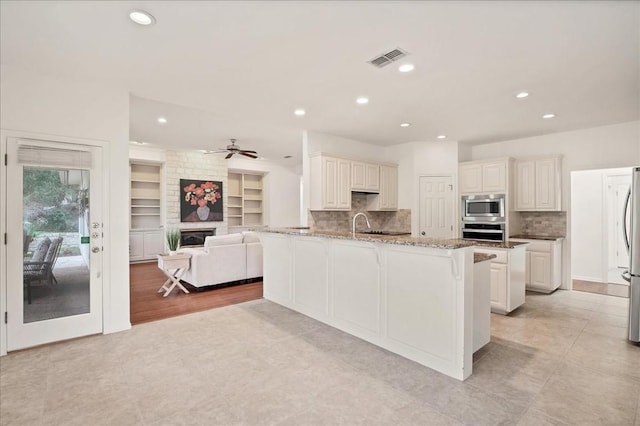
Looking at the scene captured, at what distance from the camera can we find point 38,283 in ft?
10.1

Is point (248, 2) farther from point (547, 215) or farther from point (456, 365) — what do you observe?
point (547, 215)

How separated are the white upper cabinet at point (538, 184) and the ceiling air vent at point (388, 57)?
4.04 meters

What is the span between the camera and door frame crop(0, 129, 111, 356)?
9.48 ft

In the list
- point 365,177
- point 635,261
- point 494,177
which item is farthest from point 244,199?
point 635,261

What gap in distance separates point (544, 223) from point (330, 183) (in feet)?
12.9

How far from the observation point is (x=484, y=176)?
18.5ft

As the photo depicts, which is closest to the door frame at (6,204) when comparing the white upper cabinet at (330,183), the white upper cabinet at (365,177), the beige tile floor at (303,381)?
the beige tile floor at (303,381)

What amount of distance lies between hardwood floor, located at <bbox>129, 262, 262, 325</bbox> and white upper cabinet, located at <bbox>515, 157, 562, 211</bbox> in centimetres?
489

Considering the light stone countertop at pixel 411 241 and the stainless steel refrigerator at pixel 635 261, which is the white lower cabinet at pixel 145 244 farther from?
the stainless steel refrigerator at pixel 635 261

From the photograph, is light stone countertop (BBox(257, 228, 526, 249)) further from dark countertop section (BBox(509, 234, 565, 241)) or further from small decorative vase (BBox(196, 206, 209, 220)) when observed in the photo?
small decorative vase (BBox(196, 206, 209, 220))

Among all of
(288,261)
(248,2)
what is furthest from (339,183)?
(248,2)

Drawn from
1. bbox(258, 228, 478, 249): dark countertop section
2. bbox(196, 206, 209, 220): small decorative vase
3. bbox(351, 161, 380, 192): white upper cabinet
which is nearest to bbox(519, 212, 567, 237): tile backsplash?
bbox(351, 161, 380, 192): white upper cabinet

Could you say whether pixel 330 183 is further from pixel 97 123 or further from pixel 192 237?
pixel 192 237

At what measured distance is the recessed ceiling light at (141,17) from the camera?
83.7 inches
